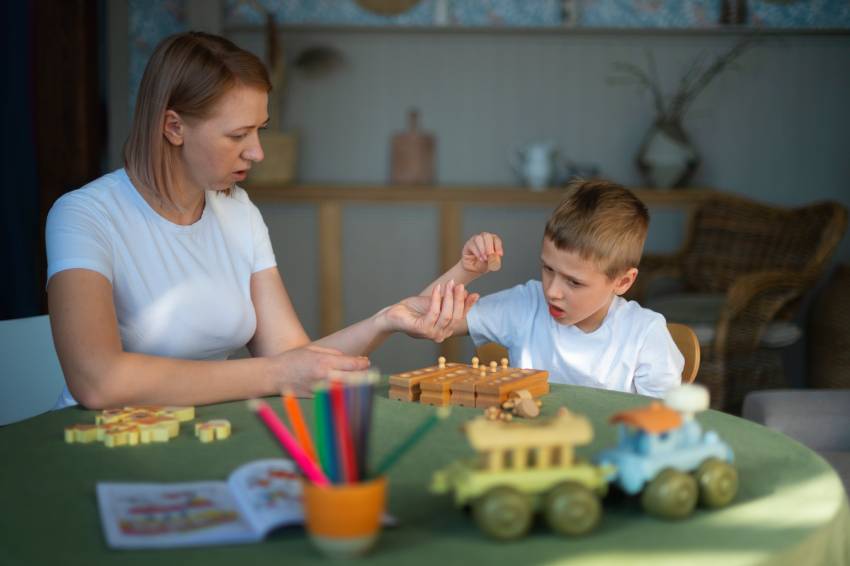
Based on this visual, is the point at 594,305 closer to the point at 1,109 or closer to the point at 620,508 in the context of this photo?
the point at 620,508

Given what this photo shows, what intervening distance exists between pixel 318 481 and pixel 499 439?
7.1 inches

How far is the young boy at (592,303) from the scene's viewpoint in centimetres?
204

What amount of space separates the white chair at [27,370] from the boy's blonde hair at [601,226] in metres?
1.03

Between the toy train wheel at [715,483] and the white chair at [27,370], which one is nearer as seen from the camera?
the toy train wheel at [715,483]

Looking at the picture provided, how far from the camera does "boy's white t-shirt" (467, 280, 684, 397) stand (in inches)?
80.4

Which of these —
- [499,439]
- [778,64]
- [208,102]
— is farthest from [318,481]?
[778,64]

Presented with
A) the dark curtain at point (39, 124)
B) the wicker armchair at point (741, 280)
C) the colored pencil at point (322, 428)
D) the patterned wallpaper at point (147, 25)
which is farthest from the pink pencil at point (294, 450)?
the patterned wallpaper at point (147, 25)

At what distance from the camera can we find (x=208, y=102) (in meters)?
1.90

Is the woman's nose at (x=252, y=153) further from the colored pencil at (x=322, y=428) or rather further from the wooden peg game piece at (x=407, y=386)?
the colored pencil at (x=322, y=428)

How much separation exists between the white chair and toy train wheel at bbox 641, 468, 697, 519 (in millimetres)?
1354

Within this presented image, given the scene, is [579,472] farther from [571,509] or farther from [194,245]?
[194,245]

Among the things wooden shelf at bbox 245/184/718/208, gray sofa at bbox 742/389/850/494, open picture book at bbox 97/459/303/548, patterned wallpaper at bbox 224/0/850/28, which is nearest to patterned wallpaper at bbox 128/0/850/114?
patterned wallpaper at bbox 224/0/850/28

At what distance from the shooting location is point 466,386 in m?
1.58

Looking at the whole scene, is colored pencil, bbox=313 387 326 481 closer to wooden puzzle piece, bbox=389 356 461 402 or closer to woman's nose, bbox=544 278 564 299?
wooden puzzle piece, bbox=389 356 461 402
